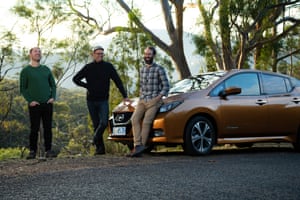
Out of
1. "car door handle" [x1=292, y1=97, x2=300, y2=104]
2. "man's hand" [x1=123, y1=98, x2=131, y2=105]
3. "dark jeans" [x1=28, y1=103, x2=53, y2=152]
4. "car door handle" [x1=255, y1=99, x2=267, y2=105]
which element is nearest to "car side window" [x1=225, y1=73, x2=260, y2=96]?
"car door handle" [x1=255, y1=99, x2=267, y2=105]

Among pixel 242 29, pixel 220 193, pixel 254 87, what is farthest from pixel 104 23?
pixel 220 193

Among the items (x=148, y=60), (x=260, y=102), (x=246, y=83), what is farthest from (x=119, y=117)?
(x=260, y=102)

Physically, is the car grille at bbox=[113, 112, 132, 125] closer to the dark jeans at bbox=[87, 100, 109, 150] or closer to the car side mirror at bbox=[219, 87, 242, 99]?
the dark jeans at bbox=[87, 100, 109, 150]

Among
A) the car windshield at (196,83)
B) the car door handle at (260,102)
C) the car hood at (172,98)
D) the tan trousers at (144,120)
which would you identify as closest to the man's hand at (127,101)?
the car hood at (172,98)

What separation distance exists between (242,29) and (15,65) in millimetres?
22153

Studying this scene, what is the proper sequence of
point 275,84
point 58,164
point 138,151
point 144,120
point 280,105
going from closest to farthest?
point 58,164 → point 138,151 → point 144,120 → point 280,105 → point 275,84

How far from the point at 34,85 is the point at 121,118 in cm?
162

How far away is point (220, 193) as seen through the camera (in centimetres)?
480

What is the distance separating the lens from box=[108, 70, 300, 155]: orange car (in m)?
8.37

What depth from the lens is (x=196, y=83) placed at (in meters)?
9.27

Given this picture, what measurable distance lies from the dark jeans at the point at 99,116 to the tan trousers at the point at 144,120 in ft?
2.44

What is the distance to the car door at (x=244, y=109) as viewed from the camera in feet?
29.2

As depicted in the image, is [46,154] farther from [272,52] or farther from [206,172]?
[272,52]

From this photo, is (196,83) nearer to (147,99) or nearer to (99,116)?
(147,99)
